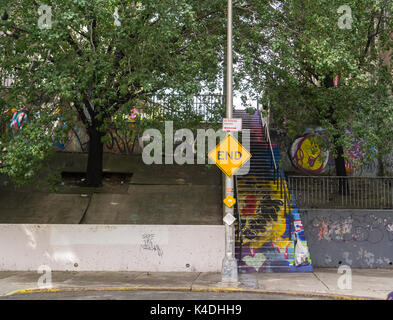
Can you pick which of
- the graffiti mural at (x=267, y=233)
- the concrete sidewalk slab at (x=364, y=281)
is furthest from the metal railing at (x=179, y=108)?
the concrete sidewalk slab at (x=364, y=281)

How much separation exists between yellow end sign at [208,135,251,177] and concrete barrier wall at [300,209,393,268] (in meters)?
4.36

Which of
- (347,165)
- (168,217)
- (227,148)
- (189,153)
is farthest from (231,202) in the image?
(347,165)

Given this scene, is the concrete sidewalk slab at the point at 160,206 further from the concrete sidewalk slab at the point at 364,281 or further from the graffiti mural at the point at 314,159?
the graffiti mural at the point at 314,159

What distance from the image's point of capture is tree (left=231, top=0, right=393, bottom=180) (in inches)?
475

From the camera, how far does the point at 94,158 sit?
617 inches

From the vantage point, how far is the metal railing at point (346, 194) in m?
14.5

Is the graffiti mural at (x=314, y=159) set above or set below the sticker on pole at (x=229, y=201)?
above

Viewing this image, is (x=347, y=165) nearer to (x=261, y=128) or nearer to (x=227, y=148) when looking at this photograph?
(x=261, y=128)

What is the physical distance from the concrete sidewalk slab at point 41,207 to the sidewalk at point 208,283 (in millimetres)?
2867

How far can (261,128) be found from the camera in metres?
20.7

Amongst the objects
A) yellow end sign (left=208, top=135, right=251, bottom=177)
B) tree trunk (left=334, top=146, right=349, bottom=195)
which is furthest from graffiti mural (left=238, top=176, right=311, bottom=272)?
yellow end sign (left=208, top=135, right=251, bottom=177)

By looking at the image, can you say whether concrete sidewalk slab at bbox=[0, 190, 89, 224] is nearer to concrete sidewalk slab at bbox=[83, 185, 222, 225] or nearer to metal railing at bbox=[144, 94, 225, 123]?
concrete sidewalk slab at bbox=[83, 185, 222, 225]

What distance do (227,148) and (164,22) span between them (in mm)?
4176

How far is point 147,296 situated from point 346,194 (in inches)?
352
